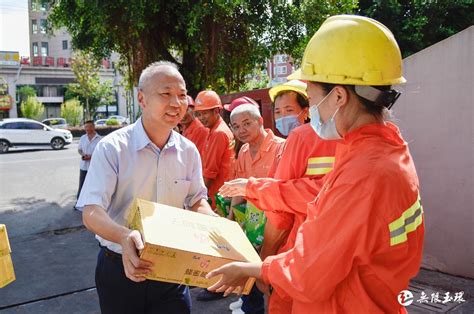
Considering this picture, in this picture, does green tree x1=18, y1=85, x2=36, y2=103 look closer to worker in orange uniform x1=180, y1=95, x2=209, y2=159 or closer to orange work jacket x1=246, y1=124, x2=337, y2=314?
worker in orange uniform x1=180, y1=95, x2=209, y2=159

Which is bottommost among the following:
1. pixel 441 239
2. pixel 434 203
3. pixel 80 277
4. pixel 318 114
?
pixel 80 277

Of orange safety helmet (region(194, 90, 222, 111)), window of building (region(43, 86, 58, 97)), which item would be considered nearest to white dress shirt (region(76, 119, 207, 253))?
orange safety helmet (region(194, 90, 222, 111))

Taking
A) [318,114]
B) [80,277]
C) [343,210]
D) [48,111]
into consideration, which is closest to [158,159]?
[318,114]

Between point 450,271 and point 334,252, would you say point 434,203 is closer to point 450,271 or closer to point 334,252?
point 450,271

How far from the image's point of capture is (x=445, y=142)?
4578mm

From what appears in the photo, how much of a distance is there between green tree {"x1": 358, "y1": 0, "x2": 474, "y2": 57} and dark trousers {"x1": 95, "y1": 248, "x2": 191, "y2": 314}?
9.47 m

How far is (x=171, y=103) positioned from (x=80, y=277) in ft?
11.9

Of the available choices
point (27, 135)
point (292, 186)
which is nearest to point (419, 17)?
point (292, 186)

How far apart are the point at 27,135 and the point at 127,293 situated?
71.7ft

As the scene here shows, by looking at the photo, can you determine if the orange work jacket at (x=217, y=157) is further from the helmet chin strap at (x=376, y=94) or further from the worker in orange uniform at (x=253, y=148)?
the helmet chin strap at (x=376, y=94)

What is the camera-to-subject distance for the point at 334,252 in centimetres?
136

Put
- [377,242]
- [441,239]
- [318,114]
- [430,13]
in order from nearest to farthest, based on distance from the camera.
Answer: [377,242]
[318,114]
[441,239]
[430,13]

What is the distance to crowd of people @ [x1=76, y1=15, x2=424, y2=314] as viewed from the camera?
137cm

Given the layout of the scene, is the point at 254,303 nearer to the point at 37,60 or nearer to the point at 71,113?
the point at 71,113
